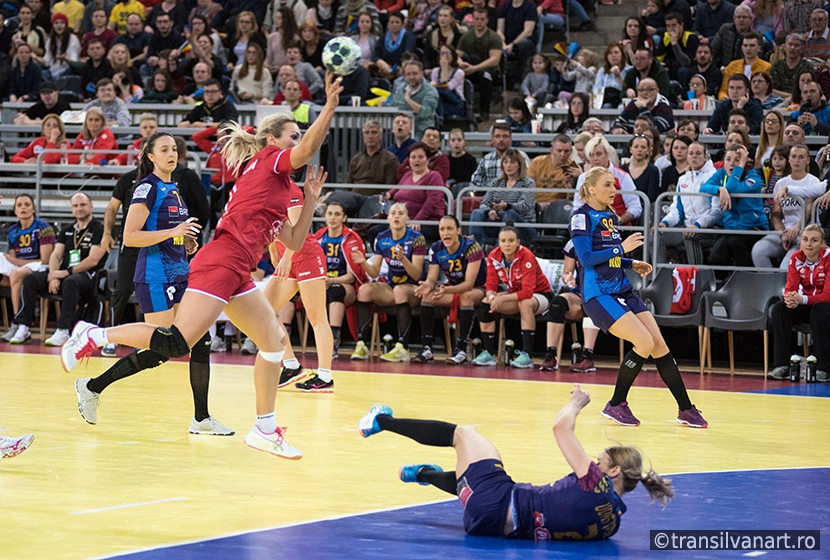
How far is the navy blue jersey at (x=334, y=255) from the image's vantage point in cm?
1243

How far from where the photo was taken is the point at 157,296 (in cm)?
736

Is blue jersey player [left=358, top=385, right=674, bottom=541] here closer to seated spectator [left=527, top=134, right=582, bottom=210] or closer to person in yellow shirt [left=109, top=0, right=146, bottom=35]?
seated spectator [left=527, top=134, right=582, bottom=210]

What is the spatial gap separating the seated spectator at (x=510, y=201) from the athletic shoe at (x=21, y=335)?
5.25 m

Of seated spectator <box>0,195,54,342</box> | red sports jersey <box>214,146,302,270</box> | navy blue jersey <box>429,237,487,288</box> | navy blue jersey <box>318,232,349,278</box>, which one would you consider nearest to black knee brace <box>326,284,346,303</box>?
navy blue jersey <box>318,232,349,278</box>

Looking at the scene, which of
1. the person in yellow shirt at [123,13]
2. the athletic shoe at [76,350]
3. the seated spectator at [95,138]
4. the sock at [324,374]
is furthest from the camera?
the person in yellow shirt at [123,13]

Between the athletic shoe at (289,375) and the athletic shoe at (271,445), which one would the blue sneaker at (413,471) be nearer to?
the athletic shoe at (271,445)

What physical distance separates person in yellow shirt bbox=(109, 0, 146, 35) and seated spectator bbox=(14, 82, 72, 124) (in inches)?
94.9

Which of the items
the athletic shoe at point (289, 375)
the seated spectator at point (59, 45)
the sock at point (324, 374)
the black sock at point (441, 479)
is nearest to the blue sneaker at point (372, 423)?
the black sock at point (441, 479)

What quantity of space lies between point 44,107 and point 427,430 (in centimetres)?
1308

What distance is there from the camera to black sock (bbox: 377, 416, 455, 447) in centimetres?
505

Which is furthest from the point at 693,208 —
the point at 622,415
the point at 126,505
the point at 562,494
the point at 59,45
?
the point at 59,45

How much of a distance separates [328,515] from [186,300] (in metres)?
1.59

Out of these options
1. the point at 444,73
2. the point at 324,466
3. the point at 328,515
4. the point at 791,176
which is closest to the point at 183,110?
the point at 444,73

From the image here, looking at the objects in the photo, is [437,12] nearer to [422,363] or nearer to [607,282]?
[422,363]
